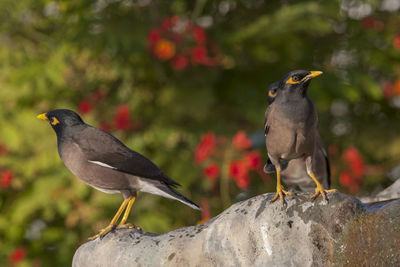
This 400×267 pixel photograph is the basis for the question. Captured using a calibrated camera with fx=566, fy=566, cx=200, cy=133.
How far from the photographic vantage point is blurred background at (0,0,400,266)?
664cm

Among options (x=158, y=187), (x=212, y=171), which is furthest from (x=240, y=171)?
(x=158, y=187)

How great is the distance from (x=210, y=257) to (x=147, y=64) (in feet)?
15.9

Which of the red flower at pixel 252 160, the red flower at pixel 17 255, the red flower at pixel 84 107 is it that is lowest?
the red flower at pixel 17 255

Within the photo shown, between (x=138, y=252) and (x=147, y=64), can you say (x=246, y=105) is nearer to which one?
(x=147, y=64)

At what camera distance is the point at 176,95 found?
23.6 ft

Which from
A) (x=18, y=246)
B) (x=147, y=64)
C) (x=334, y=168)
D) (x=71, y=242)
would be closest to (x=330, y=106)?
(x=334, y=168)

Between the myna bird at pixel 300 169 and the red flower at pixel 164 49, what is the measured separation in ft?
10.7

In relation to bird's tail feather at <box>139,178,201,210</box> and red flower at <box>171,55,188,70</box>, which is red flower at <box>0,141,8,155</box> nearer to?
red flower at <box>171,55,188,70</box>

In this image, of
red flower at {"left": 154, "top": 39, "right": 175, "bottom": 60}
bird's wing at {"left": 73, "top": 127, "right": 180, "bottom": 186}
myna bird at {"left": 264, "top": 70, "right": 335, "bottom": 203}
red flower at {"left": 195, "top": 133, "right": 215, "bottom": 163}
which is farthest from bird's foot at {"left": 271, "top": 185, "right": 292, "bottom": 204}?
red flower at {"left": 154, "top": 39, "right": 175, "bottom": 60}

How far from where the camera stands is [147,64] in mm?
7723

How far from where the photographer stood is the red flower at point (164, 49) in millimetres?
6656

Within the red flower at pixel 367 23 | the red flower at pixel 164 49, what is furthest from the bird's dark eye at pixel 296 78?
the red flower at pixel 367 23

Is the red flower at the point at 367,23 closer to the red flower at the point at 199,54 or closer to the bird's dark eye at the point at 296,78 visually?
the red flower at the point at 199,54

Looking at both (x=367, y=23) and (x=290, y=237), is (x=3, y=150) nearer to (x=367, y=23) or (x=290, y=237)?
(x=290, y=237)
